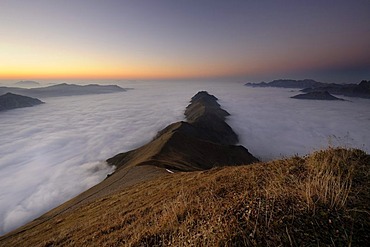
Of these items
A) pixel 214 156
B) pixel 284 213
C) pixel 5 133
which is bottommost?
pixel 5 133

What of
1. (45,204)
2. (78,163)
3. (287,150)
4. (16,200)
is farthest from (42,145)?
(287,150)

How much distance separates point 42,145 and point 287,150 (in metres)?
182

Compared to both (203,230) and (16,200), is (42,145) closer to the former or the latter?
(16,200)

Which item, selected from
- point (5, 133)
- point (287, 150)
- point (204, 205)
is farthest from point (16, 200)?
point (5, 133)

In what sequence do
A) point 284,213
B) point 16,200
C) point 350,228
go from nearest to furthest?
point 350,228
point 284,213
point 16,200

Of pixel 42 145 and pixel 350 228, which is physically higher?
pixel 350 228

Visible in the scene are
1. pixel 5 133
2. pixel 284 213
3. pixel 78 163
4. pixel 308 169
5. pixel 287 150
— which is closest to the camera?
pixel 284 213

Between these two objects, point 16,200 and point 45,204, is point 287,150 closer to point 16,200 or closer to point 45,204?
point 45,204

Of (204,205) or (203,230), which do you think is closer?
(203,230)

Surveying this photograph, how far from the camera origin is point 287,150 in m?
132

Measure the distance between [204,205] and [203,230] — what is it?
1.63 metres

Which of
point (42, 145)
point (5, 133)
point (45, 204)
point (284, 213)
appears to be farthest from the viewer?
point (5, 133)

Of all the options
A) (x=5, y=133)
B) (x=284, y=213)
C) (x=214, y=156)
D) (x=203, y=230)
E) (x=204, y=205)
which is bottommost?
(x=5, y=133)

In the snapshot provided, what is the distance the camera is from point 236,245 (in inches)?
130
